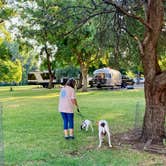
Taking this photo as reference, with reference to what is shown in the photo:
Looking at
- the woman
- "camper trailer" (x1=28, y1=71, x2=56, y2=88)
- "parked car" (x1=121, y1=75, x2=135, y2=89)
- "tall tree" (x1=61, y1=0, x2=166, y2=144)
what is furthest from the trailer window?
"tall tree" (x1=61, y1=0, x2=166, y2=144)

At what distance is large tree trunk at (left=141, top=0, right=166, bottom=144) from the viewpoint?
8742mm

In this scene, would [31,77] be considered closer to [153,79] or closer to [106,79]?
[106,79]

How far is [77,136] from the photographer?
10094mm

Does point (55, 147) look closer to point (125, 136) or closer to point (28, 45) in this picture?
point (125, 136)

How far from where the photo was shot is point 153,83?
8766 mm

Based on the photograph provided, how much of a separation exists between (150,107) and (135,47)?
3.19 m

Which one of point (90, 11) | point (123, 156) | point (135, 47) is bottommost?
point (123, 156)

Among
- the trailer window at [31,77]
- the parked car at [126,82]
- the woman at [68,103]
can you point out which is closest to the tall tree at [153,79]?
the woman at [68,103]

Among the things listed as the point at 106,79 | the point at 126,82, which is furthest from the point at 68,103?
the point at 126,82

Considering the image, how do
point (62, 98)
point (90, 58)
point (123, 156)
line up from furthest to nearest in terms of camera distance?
point (90, 58), point (62, 98), point (123, 156)

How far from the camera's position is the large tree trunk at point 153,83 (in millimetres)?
8742

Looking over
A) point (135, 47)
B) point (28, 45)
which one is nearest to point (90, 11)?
point (135, 47)

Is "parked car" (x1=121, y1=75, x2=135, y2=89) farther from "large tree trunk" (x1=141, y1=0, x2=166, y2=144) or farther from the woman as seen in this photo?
"large tree trunk" (x1=141, y1=0, x2=166, y2=144)

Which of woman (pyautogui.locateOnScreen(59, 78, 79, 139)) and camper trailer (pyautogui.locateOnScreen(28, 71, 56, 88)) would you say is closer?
woman (pyautogui.locateOnScreen(59, 78, 79, 139))
